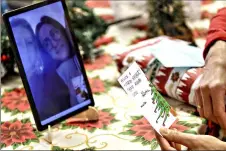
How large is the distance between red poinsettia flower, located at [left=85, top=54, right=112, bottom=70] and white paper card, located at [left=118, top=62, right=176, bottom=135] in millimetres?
634

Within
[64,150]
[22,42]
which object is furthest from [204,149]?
[22,42]

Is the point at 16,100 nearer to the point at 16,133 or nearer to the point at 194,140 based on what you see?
the point at 16,133

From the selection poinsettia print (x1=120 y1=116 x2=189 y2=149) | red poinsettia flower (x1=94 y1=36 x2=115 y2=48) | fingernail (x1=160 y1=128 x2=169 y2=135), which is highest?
red poinsettia flower (x1=94 y1=36 x2=115 y2=48)

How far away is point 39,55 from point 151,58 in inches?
14.0

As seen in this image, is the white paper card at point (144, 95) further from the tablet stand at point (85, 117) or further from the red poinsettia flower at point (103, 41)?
the red poinsettia flower at point (103, 41)

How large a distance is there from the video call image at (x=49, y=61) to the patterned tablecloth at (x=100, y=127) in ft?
0.21

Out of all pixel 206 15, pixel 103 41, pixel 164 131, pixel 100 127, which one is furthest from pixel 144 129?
pixel 206 15

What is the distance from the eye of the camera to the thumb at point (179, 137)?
30.8 inches

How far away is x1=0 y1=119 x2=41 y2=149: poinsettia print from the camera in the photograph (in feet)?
3.43

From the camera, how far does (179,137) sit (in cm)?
80

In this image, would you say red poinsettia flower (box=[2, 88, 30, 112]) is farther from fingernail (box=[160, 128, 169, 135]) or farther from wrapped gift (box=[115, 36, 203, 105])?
fingernail (box=[160, 128, 169, 135])

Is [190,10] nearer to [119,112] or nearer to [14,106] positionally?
[119,112]

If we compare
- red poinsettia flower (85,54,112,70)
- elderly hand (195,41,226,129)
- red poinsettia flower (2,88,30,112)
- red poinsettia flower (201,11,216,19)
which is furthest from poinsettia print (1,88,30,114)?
red poinsettia flower (201,11,216,19)

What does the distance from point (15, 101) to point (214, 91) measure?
0.62m
